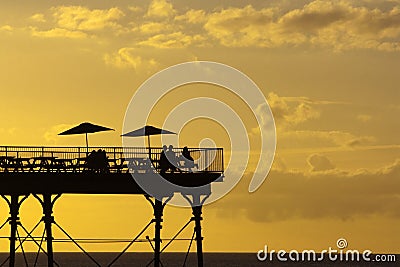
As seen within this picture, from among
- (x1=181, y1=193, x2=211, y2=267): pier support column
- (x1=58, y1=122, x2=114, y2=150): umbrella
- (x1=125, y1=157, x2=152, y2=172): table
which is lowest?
(x1=181, y1=193, x2=211, y2=267): pier support column

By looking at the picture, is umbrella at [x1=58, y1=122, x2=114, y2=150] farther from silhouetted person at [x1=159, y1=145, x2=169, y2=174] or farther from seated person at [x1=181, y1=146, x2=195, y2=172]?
seated person at [x1=181, y1=146, x2=195, y2=172]

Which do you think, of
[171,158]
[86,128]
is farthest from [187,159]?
[86,128]

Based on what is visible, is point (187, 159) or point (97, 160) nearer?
point (97, 160)

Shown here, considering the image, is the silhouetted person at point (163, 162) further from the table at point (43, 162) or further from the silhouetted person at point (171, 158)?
the table at point (43, 162)

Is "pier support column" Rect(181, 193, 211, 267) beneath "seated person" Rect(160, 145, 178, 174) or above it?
beneath

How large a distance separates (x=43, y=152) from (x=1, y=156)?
6.79 ft

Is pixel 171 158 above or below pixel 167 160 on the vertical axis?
above

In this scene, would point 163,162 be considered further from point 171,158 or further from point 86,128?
point 86,128

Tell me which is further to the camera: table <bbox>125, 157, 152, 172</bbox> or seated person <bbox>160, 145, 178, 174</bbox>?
seated person <bbox>160, 145, 178, 174</bbox>

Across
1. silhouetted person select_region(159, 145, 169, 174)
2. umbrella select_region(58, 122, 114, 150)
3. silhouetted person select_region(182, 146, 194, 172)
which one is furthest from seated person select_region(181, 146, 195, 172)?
umbrella select_region(58, 122, 114, 150)

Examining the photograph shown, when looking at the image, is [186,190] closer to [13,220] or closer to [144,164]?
[144,164]

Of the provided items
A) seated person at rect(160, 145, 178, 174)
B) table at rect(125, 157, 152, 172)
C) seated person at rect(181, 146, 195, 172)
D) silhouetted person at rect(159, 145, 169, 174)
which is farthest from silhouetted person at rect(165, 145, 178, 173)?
table at rect(125, 157, 152, 172)

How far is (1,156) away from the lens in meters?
60.4

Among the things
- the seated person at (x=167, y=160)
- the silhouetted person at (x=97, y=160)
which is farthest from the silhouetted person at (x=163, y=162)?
the silhouetted person at (x=97, y=160)
